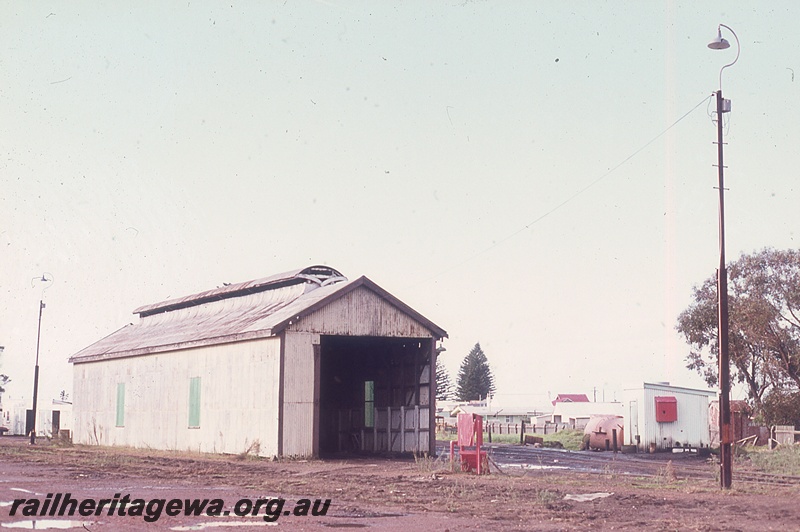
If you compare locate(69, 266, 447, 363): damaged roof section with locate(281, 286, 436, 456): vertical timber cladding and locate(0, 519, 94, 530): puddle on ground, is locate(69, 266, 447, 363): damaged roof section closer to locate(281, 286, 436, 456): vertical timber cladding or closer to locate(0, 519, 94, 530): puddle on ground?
locate(281, 286, 436, 456): vertical timber cladding

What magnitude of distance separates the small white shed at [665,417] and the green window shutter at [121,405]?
21.6m

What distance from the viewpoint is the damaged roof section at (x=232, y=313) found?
99.7 feet

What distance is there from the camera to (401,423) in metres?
32.9

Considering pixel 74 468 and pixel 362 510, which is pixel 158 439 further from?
pixel 362 510

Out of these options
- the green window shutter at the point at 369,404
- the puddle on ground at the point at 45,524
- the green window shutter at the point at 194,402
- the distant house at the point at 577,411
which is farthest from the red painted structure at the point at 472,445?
the distant house at the point at 577,411

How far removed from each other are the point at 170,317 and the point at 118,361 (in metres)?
4.67

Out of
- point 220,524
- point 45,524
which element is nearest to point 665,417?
point 220,524

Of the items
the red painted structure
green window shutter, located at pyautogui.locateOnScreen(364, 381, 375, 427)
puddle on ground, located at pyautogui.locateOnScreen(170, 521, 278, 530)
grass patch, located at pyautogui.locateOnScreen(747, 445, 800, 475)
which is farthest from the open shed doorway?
puddle on ground, located at pyautogui.locateOnScreen(170, 521, 278, 530)

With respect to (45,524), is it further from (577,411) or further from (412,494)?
(577,411)

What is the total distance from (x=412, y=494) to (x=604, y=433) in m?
27.6

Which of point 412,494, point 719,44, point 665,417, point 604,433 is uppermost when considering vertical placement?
point 719,44

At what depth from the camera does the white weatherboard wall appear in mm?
29703

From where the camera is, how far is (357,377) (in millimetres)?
36438

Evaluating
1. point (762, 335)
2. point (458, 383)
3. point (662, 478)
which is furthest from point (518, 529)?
point (458, 383)
